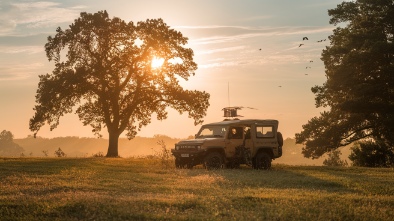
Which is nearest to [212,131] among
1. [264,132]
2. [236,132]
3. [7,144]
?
[236,132]

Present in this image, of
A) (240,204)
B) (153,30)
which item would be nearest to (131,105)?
(153,30)

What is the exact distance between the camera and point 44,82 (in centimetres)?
3881

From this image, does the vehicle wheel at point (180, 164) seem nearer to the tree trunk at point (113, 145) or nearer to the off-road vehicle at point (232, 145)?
the off-road vehicle at point (232, 145)

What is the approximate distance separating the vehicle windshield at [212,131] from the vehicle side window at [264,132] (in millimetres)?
1784

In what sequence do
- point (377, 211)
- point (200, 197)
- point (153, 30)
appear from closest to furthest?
point (377, 211), point (200, 197), point (153, 30)

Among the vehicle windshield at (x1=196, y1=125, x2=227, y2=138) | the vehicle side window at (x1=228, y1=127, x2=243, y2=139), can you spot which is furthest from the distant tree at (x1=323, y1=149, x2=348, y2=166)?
the vehicle windshield at (x1=196, y1=125, x2=227, y2=138)

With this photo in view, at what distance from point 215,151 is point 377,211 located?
1239 centimetres

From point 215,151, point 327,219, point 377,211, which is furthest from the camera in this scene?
point 215,151

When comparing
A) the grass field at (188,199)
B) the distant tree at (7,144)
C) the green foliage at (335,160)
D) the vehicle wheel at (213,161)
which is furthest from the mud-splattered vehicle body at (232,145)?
the distant tree at (7,144)

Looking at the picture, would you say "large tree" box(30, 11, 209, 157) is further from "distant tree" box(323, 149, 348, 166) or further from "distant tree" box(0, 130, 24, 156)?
"distant tree" box(0, 130, 24, 156)

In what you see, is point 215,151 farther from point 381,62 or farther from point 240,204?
point 381,62

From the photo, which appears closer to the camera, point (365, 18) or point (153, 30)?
point (365, 18)

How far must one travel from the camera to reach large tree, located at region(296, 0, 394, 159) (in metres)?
35.6

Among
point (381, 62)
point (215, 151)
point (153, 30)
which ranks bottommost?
point (215, 151)
